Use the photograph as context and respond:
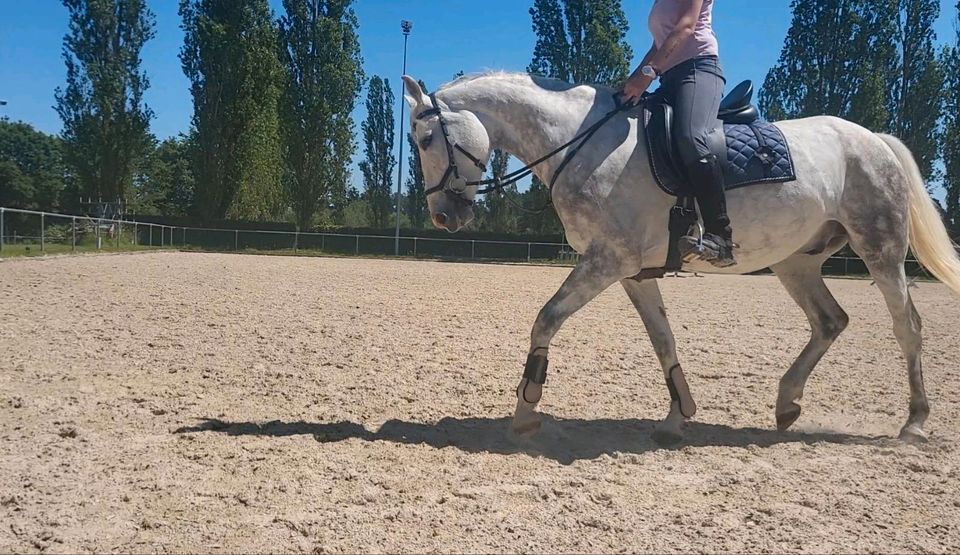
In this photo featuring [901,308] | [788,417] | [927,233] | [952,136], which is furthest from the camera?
[952,136]

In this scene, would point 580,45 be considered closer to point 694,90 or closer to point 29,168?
point 694,90

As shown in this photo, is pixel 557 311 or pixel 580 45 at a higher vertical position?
pixel 580 45

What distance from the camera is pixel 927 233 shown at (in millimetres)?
5066

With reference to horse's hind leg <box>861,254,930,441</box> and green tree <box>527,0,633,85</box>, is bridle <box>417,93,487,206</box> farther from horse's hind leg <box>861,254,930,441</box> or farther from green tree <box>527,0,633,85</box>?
green tree <box>527,0,633,85</box>

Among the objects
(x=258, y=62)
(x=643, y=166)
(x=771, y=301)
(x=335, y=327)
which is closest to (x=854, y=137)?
(x=643, y=166)

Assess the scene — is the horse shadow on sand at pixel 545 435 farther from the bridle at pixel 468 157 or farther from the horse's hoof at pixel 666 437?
the bridle at pixel 468 157

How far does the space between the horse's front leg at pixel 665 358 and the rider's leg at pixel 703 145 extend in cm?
60

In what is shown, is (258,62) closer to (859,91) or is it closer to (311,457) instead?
(859,91)

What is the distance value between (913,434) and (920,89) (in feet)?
144

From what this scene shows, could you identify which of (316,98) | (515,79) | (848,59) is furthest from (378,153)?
(515,79)

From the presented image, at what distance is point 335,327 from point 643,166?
502 centimetres

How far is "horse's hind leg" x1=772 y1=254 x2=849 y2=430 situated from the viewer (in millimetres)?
4859

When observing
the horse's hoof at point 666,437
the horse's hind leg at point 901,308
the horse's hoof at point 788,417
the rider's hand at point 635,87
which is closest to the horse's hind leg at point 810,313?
the horse's hoof at point 788,417

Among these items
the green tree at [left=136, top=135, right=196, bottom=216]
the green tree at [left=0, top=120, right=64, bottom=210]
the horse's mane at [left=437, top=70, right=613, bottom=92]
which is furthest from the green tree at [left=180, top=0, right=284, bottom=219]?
the horse's mane at [left=437, top=70, right=613, bottom=92]
